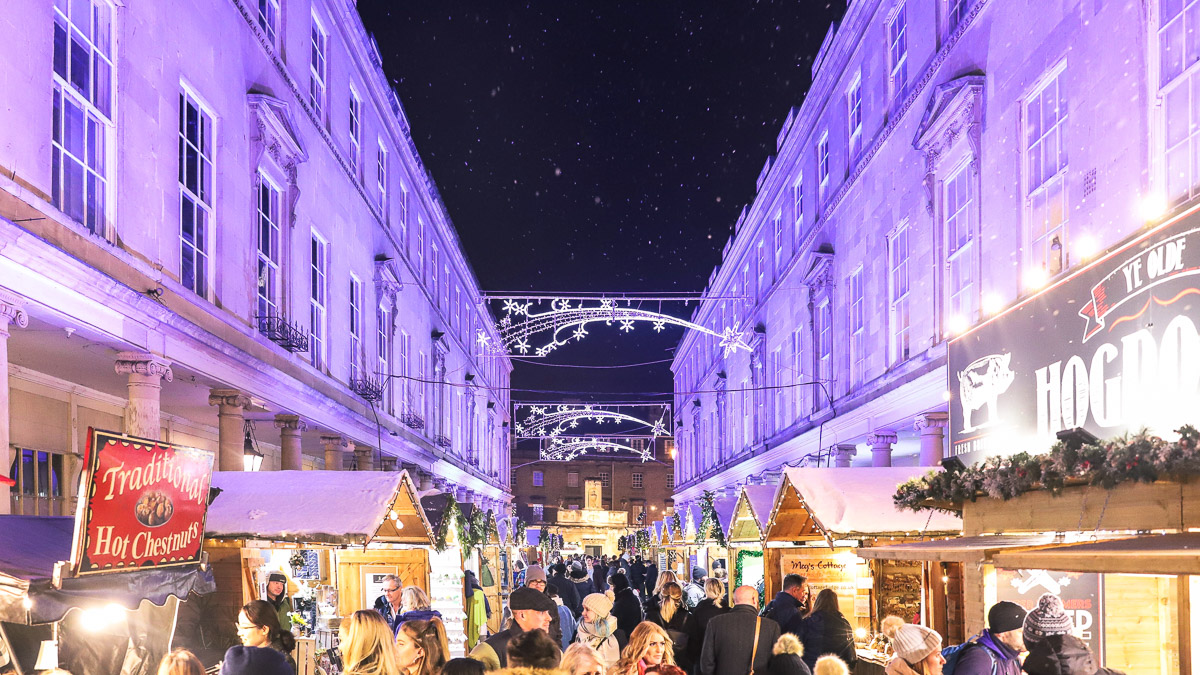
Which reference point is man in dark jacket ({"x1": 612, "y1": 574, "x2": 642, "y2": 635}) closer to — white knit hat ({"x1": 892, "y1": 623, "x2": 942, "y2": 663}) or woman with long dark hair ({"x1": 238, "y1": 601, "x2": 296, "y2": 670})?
white knit hat ({"x1": 892, "y1": 623, "x2": 942, "y2": 663})

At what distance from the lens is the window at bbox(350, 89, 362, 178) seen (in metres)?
27.8

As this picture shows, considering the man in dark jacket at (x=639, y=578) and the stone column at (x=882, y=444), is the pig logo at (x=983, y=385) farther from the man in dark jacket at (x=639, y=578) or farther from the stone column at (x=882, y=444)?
the man in dark jacket at (x=639, y=578)

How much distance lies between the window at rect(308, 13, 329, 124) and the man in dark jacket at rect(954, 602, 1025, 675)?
62.2 ft

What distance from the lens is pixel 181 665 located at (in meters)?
6.10

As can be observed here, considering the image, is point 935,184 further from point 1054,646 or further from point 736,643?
point 1054,646

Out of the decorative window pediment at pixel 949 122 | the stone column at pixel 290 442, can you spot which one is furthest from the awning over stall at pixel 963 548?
the stone column at pixel 290 442

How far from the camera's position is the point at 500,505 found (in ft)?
231

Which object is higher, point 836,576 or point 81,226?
point 81,226

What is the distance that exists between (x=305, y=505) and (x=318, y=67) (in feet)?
45.7

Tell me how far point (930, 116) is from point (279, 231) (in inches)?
A: 462

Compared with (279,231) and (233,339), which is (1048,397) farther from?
(279,231)

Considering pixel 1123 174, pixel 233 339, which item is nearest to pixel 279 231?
pixel 233 339

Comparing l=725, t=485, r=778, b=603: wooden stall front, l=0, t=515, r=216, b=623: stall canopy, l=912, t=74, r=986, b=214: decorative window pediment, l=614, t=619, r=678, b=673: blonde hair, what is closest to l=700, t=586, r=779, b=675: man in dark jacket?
l=614, t=619, r=678, b=673: blonde hair

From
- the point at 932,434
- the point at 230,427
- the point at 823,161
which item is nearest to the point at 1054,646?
the point at 932,434
